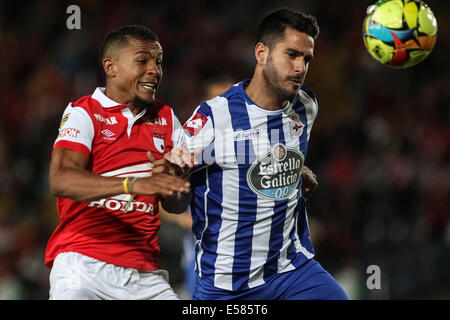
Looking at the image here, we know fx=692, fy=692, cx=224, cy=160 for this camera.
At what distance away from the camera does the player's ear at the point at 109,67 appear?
3943 mm

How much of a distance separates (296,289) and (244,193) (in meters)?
0.62

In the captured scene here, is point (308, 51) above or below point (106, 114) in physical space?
above

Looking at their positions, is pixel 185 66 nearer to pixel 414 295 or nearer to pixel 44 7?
pixel 44 7

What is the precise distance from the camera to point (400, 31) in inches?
163

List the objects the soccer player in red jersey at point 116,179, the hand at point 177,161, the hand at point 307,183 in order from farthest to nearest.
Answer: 1. the hand at point 307,183
2. the hand at point 177,161
3. the soccer player in red jersey at point 116,179

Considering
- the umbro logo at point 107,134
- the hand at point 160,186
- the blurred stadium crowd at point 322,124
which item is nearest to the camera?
the hand at point 160,186

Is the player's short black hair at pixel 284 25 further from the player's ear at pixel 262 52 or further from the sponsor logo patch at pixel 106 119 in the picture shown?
the sponsor logo patch at pixel 106 119

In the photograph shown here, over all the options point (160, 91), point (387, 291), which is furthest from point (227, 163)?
point (160, 91)

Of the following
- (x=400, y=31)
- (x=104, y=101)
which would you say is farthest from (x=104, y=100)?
(x=400, y=31)

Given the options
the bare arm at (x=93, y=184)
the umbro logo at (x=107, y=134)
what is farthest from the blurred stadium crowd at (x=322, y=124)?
the bare arm at (x=93, y=184)

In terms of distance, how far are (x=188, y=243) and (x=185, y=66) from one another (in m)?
4.83

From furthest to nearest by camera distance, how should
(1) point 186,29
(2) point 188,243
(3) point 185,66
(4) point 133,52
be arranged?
(1) point 186,29
(3) point 185,66
(2) point 188,243
(4) point 133,52

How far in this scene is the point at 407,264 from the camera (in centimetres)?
767

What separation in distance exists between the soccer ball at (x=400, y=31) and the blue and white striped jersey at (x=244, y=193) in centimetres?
78
